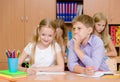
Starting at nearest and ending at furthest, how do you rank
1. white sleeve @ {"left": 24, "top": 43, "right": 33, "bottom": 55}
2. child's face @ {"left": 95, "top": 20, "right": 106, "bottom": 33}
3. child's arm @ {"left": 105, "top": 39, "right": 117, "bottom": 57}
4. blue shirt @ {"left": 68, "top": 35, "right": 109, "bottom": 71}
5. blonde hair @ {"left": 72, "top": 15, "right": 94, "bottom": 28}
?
blue shirt @ {"left": 68, "top": 35, "right": 109, "bottom": 71} → blonde hair @ {"left": 72, "top": 15, "right": 94, "bottom": 28} → white sleeve @ {"left": 24, "top": 43, "right": 33, "bottom": 55} → child's face @ {"left": 95, "top": 20, "right": 106, "bottom": 33} → child's arm @ {"left": 105, "top": 39, "right": 117, "bottom": 57}

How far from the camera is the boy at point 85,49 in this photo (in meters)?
2.33

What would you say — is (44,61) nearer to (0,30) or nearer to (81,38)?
(81,38)

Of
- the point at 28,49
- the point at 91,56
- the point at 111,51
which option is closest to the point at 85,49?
the point at 91,56

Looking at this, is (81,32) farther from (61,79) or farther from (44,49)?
(61,79)

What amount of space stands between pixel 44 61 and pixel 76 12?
2.07 m

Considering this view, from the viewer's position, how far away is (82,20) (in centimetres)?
246

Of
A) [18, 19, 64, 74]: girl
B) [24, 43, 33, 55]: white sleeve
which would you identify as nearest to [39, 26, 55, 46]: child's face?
[18, 19, 64, 74]: girl

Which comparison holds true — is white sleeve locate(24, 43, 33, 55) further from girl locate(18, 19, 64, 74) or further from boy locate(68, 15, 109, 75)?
boy locate(68, 15, 109, 75)

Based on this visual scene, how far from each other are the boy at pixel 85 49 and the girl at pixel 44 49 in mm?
165

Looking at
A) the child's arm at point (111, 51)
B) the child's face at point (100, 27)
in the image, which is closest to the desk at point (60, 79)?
the child's face at point (100, 27)

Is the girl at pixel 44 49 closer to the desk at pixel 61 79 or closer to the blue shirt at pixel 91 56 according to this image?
the blue shirt at pixel 91 56

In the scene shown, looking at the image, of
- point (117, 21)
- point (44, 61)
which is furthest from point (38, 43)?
point (117, 21)

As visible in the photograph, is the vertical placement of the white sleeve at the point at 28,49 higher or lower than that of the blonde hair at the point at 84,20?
lower

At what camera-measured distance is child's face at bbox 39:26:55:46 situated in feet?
8.28
